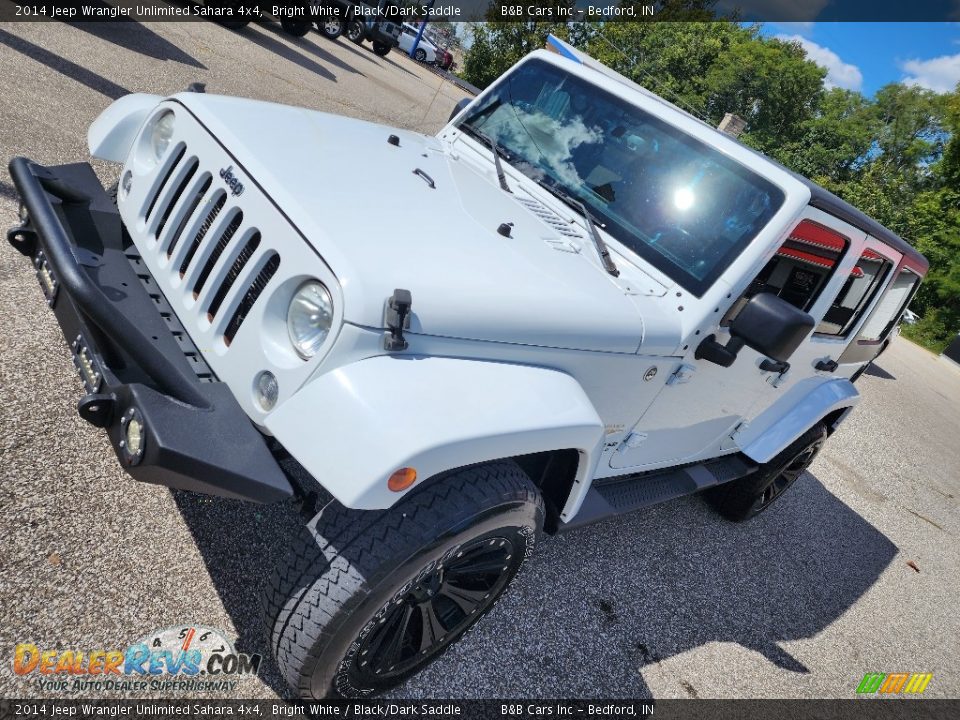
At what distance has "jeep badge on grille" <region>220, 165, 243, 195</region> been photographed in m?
1.98

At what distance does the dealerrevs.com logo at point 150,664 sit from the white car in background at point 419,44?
29.8 metres

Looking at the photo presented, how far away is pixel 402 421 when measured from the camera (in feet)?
5.23

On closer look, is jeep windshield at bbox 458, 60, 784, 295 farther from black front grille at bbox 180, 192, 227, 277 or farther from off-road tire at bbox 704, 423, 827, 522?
off-road tire at bbox 704, 423, 827, 522

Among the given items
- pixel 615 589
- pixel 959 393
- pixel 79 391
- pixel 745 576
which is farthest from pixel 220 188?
pixel 959 393

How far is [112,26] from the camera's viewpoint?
9812mm

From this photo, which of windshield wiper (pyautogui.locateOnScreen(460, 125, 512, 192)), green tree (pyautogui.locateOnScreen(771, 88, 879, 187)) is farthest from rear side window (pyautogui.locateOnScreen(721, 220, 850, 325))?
green tree (pyautogui.locateOnScreen(771, 88, 879, 187))

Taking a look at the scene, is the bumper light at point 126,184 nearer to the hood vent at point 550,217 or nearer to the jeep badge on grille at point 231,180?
the jeep badge on grille at point 231,180

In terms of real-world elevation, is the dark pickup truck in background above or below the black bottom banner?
above

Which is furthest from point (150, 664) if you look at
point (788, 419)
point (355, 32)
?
point (355, 32)

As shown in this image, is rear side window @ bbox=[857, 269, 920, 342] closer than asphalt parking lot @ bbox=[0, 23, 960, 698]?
No

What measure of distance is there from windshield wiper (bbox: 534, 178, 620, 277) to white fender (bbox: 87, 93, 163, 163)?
179 cm

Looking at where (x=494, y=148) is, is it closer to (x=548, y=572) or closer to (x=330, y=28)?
(x=548, y=572)

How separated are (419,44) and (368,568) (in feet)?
100

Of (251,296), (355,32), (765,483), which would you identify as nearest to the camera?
(251,296)
